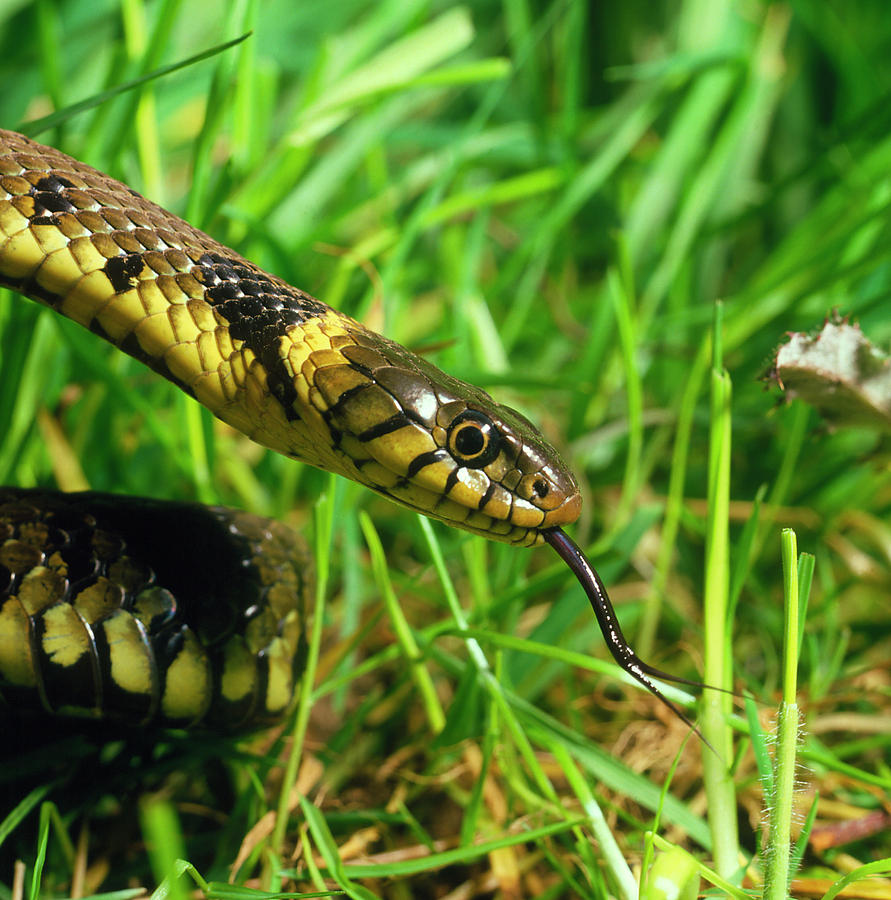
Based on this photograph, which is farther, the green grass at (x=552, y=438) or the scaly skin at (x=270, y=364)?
the green grass at (x=552, y=438)

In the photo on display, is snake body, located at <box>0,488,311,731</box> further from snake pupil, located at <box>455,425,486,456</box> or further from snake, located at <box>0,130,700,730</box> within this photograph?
snake pupil, located at <box>455,425,486,456</box>

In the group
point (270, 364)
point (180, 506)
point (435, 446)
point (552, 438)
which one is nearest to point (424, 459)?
point (435, 446)

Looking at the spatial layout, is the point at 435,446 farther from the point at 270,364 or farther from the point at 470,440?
the point at 270,364

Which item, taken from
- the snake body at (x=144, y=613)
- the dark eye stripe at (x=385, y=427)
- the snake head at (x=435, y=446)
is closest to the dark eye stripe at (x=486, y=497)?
the snake head at (x=435, y=446)

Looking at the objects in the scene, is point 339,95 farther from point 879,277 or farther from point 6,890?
point 6,890

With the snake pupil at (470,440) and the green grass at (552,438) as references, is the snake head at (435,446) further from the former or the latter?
the green grass at (552,438)

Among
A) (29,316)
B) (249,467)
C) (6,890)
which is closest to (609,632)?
(6,890)
